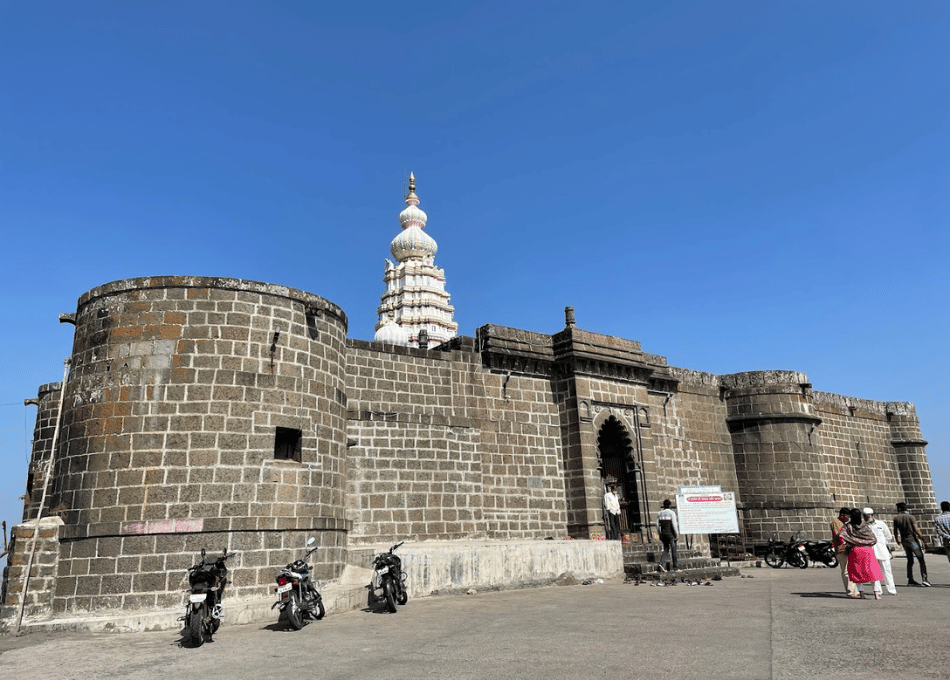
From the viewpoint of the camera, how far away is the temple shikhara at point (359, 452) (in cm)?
987

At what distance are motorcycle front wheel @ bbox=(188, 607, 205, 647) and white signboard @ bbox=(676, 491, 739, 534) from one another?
1141cm

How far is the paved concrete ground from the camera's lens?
5.93 meters

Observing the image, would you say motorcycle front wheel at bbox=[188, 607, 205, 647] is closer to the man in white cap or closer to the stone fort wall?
the stone fort wall

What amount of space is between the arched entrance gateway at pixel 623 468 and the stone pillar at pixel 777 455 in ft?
18.6

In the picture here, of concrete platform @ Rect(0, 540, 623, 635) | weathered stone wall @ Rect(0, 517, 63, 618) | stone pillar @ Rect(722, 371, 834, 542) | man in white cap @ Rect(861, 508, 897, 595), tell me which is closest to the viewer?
concrete platform @ Rect(0, 540, 623, 635)

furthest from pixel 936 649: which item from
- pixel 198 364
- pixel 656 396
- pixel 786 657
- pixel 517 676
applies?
pixel 656 396

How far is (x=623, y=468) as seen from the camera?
762 inches

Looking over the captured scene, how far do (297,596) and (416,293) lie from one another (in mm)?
39707

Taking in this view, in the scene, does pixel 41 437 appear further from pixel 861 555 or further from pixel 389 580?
pixel 861 555

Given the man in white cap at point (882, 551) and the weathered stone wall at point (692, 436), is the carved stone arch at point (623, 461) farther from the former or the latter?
the man in white cap at point (882, 551)

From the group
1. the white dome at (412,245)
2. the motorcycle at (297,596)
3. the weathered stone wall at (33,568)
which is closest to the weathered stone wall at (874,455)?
the motorcycle at (297,596)

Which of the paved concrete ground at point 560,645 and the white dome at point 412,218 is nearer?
the paved concrete ground at point 560,645

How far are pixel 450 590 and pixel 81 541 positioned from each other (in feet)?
19.4

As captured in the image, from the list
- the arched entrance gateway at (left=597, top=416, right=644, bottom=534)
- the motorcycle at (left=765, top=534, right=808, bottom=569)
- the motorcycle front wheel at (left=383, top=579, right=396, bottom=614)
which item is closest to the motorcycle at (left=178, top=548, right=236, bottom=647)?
the motorcycle front wheel at (left=383, top=579, right=396, bottom=614)
